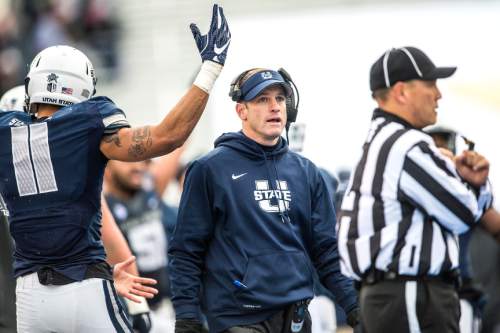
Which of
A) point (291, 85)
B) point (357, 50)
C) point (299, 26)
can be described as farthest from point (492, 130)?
point (291, 85)

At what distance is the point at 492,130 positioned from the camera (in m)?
12.7

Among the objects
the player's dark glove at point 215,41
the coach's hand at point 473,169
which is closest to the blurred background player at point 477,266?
the coach's hand at point 473,169

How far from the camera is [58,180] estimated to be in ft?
18.9

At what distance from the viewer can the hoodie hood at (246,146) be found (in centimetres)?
636

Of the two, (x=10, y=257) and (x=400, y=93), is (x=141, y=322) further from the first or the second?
(x=400, y=93)

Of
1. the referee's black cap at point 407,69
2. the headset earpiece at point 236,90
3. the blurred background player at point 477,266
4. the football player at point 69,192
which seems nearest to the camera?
the football player at point 69,192

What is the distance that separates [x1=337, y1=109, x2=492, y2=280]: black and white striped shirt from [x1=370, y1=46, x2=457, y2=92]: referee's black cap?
26 centimetres

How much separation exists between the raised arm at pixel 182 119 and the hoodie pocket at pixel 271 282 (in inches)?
33.2

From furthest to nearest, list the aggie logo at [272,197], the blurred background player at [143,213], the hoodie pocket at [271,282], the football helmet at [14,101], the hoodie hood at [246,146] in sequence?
the blurred background player at [143,213]
the football helmet at [14,101]
the hoodie hood at [246,146]
the aggie logo at [272,197]
the hoodie pocket at [271,282]

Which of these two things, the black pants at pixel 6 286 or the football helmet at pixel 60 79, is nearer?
the football helmet at pixel 60 79

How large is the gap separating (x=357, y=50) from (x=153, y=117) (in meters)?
4.74

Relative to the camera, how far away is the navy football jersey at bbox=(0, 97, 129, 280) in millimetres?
5734

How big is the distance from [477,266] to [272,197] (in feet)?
13.5

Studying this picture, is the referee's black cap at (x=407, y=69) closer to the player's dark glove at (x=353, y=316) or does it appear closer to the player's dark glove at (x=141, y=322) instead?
the player's dark glove at (x=353, y=316)
